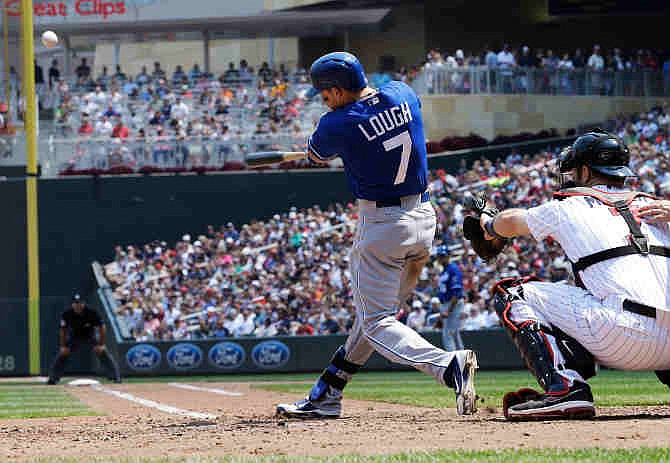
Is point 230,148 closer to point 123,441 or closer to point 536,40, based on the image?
point 536,40

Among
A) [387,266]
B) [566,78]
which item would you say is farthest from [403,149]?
[566,78]

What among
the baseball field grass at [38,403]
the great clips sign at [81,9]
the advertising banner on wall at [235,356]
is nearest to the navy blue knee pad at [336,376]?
the baseball field grass at [38,403]

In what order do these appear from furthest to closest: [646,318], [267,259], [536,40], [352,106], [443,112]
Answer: [536,40] → [443,112] → [267,259] → [352,106] → [646,318]

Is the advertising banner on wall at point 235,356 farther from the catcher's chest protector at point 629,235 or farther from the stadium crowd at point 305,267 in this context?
the catcher's chest protector at point 629,235

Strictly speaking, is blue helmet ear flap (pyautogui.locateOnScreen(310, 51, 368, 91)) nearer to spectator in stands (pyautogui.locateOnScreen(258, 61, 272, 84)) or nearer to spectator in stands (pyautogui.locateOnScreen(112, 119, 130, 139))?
spectator in stands (pyautogui.locateOnScreen(112, 119, 130, 139))

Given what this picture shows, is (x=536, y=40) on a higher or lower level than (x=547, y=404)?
higher

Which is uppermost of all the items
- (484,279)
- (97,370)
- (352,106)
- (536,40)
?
(536,40)

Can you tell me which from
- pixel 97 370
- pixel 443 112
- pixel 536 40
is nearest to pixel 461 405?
pixel 97 370
